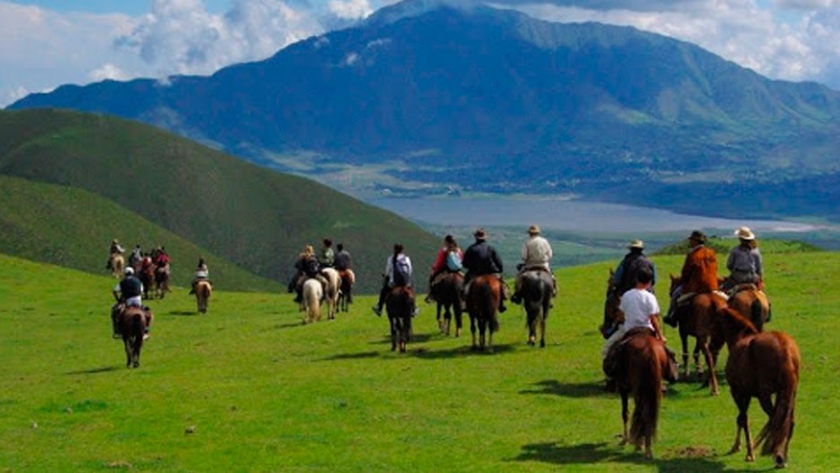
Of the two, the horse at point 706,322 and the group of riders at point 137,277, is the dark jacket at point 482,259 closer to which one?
the horse at point 706,322

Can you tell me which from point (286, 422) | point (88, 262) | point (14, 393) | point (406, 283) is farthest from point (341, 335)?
point (88, 262)

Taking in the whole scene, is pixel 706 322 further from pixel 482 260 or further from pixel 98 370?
pixel 98 370

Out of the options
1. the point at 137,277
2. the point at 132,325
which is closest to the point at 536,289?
the point at 132,325

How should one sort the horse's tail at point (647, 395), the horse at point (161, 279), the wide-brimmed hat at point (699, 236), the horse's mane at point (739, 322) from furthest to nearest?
the horse at point (161, 279), the wide-brimmed hat at point (699, 236), the horse's mane at point (739, 322), the horse's tail at point (647, 395)

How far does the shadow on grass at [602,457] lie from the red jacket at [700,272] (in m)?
6.50

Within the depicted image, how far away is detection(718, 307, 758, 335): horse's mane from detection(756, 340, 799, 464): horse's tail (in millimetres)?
1858

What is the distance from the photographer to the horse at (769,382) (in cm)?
1613

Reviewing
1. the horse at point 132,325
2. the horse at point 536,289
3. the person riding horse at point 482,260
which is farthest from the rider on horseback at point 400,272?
the horse at point 132,325

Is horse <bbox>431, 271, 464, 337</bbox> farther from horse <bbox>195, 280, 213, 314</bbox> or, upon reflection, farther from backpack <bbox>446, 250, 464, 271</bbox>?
horse <bbox>195, 280, 213, 314</bbox>

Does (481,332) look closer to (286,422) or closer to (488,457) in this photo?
(286,422)

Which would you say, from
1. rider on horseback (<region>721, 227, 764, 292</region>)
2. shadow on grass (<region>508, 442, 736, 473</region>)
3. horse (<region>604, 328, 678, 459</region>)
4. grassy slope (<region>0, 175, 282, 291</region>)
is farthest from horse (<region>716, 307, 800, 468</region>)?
grassy slope (<region>0, 175, 282, 291</region>)

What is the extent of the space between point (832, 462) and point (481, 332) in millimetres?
14899

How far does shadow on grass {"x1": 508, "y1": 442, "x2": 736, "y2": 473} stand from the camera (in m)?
16.8

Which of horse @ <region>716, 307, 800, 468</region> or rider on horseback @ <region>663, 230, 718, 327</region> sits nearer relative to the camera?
horse @ <region>716, 307, 800, 468</region>
